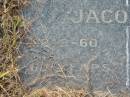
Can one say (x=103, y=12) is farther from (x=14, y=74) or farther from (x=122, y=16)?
(x=14, y=74)

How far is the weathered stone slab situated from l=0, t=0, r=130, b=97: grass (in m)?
Answer: 0.04

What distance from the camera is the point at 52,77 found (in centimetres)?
289

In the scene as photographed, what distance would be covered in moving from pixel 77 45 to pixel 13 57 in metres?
0.41

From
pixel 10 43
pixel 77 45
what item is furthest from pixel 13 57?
pixel 77 45

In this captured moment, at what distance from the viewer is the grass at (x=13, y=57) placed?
2.86m

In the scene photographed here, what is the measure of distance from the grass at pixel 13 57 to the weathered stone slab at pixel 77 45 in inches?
1.7

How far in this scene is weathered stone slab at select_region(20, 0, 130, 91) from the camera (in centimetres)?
288

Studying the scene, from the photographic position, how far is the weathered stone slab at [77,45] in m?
2.88

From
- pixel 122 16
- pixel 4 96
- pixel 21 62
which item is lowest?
pixel 4 96

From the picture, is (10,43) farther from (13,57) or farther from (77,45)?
(77,45)

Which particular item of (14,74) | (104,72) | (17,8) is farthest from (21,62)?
(104,72)

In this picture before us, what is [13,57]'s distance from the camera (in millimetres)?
2900

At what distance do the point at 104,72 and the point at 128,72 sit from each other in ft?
0.50

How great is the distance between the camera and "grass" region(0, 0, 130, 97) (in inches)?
113
